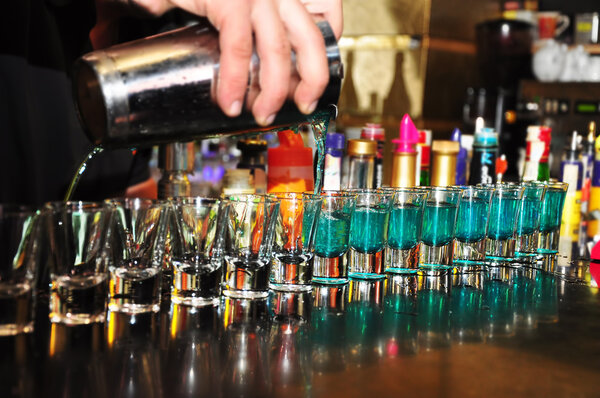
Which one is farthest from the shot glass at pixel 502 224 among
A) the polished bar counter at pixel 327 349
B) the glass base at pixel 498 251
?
the polished bar counter at pixel 327 349

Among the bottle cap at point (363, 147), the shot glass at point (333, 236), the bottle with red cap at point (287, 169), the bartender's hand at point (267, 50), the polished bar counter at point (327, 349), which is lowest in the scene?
the polished bar counter at point (327, 349)

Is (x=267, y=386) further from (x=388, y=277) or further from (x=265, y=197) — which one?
(x=388, y=277)

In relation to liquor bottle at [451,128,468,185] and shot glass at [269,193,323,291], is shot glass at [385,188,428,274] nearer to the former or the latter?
shot glass at [269,193,323,291]

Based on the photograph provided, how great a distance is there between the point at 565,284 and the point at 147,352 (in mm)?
808

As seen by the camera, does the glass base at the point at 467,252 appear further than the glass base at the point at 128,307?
Yes

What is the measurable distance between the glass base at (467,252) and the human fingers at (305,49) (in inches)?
20.0

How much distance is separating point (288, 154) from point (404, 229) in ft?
1.03

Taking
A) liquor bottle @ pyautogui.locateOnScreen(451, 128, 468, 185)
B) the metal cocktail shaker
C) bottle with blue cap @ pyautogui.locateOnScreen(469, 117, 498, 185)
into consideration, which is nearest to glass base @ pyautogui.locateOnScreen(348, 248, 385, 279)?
the metal cocktail shaker

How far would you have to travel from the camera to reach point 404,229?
1.27 meters

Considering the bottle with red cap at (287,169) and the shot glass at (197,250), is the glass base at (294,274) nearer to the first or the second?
the shot glass at (197,250)

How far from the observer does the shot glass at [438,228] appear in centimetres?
130

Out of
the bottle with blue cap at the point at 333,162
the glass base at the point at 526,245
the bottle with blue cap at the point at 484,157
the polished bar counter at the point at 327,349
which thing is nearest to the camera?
the polished bar counter at the point at 327,349

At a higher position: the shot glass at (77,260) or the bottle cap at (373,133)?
the bottle cap at (373,133)

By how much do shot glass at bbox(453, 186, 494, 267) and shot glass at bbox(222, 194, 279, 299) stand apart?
0.44 metres
